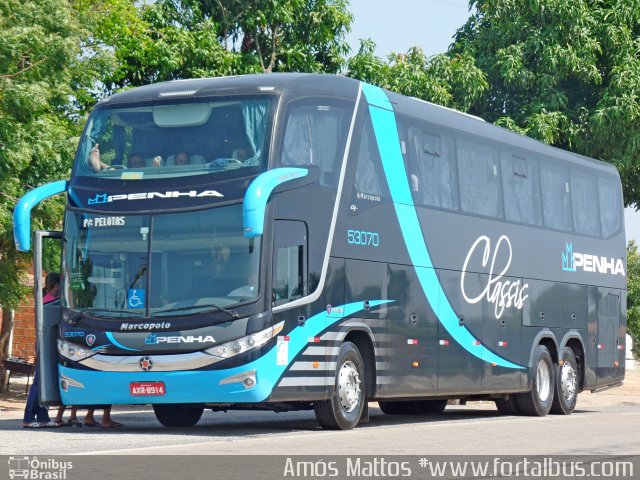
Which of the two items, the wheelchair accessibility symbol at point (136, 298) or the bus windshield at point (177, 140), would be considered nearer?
the wheelchair accessibility symbol at point (136, 298)

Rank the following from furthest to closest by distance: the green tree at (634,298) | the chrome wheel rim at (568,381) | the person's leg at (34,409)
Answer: the green tree at (634,298) → the chrome wheel rim at (568,381) → the person's leg at (34,409)

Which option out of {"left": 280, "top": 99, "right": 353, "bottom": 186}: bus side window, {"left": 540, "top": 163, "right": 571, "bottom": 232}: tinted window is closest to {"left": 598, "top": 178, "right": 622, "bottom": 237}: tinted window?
{"left": 540, "top": 163, "right": 571, "bottom": 232}: tinted window

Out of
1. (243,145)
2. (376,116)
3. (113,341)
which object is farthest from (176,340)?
(376,116)

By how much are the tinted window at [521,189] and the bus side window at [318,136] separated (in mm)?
4896

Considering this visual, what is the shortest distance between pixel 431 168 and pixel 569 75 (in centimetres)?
1511

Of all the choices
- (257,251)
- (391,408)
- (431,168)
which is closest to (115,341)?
(257,251)

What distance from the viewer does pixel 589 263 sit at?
23.9m

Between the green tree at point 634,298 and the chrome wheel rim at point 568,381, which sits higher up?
the green tree at point 634,298

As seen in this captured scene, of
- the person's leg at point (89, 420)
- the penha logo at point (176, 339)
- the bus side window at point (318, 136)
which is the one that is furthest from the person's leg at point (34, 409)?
the bus side window at point (318, 136)

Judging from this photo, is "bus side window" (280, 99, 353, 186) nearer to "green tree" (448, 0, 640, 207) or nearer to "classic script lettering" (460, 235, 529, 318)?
"classic script lettering" (460, 235, 529, 318)

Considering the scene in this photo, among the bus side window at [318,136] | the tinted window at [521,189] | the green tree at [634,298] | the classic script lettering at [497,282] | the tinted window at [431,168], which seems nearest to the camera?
the bus side window at [318,136]

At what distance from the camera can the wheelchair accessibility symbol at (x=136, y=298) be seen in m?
15.8

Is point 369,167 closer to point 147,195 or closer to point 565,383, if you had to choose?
point 147,195

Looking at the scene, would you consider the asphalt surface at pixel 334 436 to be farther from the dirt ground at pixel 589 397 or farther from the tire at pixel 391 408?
the dirt ground at pixel 589 397
